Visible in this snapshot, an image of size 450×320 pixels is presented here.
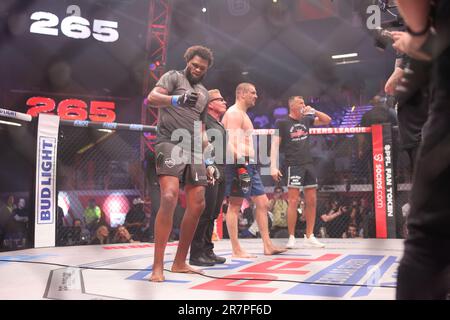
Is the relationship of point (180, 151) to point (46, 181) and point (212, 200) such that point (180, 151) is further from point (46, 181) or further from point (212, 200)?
point (46, 181)

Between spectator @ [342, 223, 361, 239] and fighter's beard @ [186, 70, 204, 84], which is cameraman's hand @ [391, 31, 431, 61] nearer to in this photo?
fighter's beard @ [186, 70, 204, 84]

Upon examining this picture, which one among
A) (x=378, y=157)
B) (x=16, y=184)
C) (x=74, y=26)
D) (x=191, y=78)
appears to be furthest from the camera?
(x=74, y=26)

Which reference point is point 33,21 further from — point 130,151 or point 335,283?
point 335,283

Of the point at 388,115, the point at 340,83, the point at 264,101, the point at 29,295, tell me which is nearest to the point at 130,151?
the point at 264,101

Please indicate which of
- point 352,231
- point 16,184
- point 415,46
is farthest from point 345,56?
point 415,46

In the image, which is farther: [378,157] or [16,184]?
[16,184]

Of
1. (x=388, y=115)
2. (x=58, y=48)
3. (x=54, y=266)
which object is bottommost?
(x=54, y=266)

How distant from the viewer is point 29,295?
163cm

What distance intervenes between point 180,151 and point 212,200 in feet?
2.22

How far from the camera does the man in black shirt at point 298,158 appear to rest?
11.6 feet

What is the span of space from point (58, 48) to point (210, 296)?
1061 centimetres

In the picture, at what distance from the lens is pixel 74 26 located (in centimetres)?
1055

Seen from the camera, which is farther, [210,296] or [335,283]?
[335,283]
